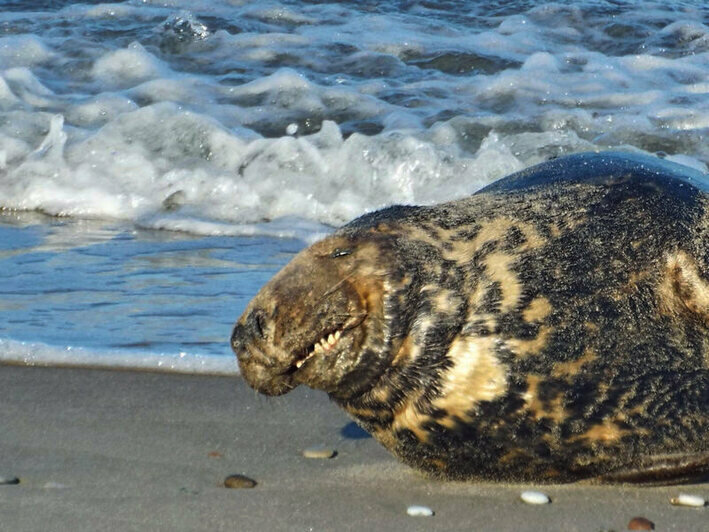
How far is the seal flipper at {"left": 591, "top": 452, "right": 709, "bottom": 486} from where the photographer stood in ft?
10.7

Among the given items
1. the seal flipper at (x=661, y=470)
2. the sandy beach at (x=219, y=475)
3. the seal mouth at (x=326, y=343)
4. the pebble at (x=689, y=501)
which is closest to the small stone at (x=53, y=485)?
the sandy beach at (x=219, y=475)

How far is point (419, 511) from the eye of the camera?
3.16 m

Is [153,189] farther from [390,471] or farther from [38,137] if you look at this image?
[390,471]

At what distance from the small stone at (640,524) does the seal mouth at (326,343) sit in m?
0.82

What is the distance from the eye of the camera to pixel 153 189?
25.8 feet

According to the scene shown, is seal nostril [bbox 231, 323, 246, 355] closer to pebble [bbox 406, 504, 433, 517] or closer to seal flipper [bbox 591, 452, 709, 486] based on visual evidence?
pebble [bbox 406, 504, 433, 517]

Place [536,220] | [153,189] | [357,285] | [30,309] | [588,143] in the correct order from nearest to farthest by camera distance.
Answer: [357,285] → [536,220] → [30,309] → [153,189] → [588,143]

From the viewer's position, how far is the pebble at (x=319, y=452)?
3.63 meters

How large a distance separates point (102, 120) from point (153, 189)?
4.98ft

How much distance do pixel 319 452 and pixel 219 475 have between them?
1.16 feet

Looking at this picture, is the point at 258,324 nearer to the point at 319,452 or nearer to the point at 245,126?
the point at 319,452

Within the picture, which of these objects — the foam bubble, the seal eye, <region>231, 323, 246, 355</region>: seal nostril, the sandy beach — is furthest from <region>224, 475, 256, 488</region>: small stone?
the foam bubble

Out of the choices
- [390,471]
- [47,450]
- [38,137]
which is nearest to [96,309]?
[47,450]

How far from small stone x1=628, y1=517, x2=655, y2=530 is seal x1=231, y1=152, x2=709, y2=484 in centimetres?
20
